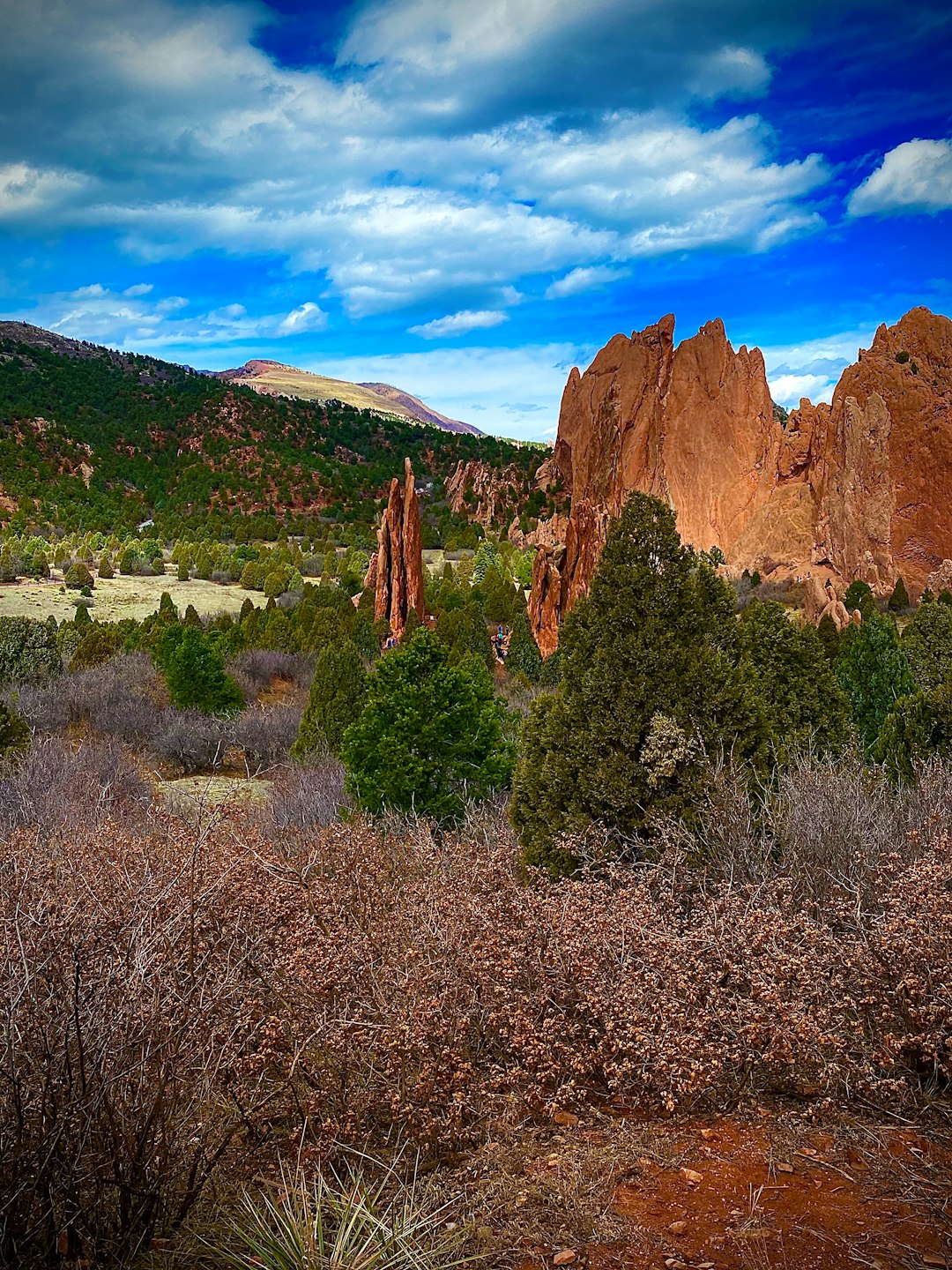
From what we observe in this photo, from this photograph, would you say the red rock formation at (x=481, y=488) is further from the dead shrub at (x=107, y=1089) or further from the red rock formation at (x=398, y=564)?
the dead shrub at (x=107, y=1089)

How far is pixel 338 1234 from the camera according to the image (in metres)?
2.85

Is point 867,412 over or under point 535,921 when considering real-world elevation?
over

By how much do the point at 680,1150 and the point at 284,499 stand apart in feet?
290

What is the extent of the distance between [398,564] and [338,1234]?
38.9 metres

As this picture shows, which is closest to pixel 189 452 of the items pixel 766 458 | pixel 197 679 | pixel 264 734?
pixel 766 458

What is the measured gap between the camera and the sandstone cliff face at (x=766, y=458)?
5006 centimetres

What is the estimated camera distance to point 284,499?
8812 centimetres

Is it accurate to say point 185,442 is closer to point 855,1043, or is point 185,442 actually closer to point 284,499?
point 284,499

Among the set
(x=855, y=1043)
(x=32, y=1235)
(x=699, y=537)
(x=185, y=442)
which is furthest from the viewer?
(x=185, y=442)

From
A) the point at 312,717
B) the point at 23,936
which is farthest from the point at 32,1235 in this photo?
the point at 312,717

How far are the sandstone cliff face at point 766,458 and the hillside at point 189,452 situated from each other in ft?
63.5

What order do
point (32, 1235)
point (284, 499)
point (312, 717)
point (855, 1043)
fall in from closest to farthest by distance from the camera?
point (32, 1235)
point (855, 1043)
point (312, 717)
point (284, 499)

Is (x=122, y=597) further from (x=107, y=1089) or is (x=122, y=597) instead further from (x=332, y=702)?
(x=107, y=1089)

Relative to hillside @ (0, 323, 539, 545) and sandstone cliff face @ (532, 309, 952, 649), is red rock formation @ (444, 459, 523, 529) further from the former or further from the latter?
sandstone cliff face @ (532, 309, 952, 649)
